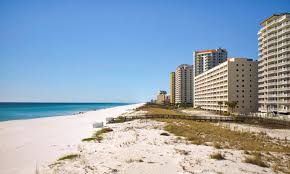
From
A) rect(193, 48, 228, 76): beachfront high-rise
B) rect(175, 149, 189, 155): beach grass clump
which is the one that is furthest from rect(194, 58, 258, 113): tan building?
rect(175, 149, 189, 155): beach grass clump

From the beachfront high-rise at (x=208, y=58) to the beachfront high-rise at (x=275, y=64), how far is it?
7973cm

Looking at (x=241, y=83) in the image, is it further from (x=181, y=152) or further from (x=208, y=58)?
(x=181, y=152)

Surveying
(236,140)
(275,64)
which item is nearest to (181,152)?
(236,140)

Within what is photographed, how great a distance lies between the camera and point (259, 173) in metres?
11.8

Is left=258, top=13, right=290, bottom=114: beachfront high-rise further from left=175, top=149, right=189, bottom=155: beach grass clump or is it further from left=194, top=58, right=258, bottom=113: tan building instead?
left=175, top=149, right=189, bottom=155: beach grass clump

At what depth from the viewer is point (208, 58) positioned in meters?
170

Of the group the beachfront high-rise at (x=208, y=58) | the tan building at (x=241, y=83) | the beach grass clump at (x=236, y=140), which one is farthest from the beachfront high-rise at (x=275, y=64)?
the beachfront high-rise at (x=208, y=58)

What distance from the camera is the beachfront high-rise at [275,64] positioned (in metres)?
72.1

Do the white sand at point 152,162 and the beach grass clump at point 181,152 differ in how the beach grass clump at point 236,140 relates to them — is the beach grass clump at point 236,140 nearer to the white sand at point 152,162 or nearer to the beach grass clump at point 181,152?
the white sand at point 152,162

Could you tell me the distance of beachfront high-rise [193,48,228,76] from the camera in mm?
169625

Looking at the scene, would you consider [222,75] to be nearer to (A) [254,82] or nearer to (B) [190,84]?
(A) [254,82]

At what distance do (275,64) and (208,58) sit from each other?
9359cm

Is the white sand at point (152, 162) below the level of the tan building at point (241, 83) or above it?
below

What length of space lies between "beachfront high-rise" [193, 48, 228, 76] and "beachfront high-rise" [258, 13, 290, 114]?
79.7 metres
